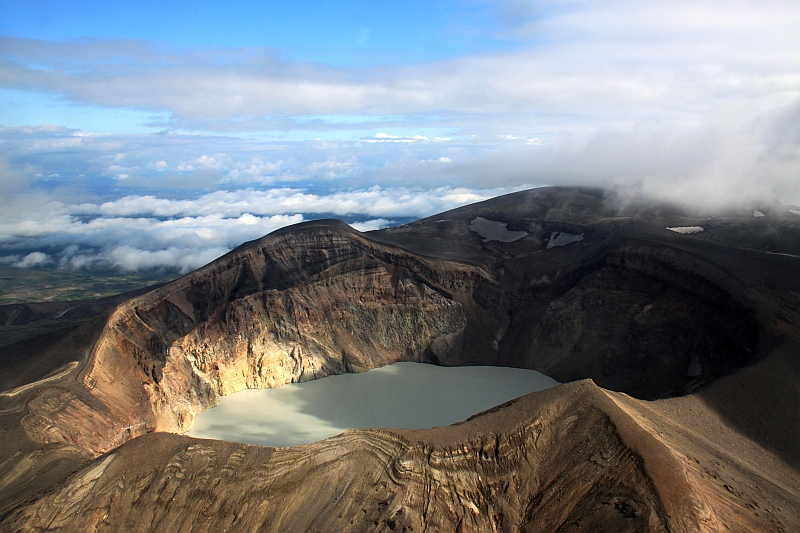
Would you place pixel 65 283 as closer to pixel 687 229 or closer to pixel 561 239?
pixel 561 239

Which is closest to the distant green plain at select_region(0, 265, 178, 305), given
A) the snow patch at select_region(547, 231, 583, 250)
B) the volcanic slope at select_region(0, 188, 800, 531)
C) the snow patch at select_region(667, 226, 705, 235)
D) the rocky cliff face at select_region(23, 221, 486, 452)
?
the volcanic slope at select_region(0, 188, 800, 531)

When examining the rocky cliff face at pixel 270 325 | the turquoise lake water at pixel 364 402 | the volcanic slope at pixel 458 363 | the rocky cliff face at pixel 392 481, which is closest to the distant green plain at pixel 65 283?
the volcanic slope at pixel 458 363

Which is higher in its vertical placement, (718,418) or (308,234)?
(308,234)

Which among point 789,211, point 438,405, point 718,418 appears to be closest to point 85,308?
point 438,405

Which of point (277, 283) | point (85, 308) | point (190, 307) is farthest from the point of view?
point (85, 308)

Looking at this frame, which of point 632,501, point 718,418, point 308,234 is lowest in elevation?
point 718,418

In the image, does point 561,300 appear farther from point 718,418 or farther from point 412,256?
point 718,418

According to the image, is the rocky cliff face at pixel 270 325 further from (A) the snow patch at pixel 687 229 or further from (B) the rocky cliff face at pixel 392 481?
(A) the snow patch at pixel 687 229
